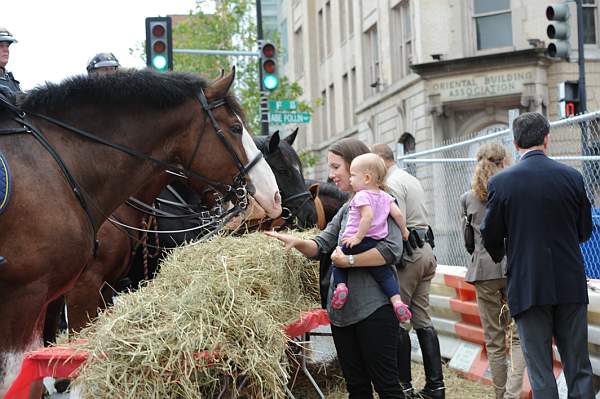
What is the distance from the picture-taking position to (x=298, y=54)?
51.9m

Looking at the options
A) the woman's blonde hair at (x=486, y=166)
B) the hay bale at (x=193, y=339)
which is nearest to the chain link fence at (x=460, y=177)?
the woman's blonde hair at (x=486, y=166)

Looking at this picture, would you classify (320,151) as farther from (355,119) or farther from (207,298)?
(207,298)

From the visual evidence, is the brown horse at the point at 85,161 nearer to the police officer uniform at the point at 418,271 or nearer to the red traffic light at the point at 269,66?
the police officer uniform at the point at 418,271

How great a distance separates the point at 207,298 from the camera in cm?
524

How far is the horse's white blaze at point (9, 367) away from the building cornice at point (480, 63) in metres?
24.4

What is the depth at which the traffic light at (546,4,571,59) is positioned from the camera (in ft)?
46.4

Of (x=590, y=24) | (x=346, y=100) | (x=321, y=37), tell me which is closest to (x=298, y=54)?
(x=321, y=37)

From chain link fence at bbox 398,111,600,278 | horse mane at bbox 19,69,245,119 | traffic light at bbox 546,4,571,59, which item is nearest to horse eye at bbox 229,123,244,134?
horse mane at bbox 19,69,245,119

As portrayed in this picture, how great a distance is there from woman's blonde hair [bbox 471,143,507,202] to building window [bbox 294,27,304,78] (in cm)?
4395

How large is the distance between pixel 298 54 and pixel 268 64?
34.7 m

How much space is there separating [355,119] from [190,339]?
3696 centimetres

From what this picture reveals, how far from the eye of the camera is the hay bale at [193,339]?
15.4 feet

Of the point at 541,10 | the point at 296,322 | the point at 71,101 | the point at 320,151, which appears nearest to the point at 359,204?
the point at 296,322

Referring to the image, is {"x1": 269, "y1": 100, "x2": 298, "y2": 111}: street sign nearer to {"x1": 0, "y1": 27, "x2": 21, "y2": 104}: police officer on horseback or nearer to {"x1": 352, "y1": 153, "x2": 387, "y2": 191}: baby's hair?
{"x1": 0, "y1": 27, "x2": 21, "y2": 104}: police officer on horseback
